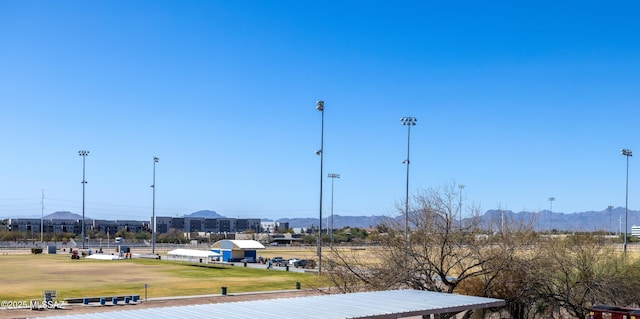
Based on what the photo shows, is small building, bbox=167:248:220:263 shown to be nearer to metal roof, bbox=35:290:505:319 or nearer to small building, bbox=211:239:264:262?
small building, bbox=211:239:264:262

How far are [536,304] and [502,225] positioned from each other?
4018 millimetres

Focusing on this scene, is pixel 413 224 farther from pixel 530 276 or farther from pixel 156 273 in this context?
pixel 156 273

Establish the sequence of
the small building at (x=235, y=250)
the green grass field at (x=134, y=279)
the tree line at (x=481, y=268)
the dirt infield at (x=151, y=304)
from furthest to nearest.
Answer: the small building at (x=235, y=250) → the green grass field at (x=134, y=279) → the dirt infield at (x=151, y=304) → the tree line at (x=481, y=268)

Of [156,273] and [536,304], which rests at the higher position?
[536,304]

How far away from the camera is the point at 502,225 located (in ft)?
104

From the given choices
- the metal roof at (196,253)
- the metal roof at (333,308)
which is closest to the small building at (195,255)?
the metal roof at (196,253)

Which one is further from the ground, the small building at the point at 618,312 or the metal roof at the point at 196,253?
the small building at the point at 618,312

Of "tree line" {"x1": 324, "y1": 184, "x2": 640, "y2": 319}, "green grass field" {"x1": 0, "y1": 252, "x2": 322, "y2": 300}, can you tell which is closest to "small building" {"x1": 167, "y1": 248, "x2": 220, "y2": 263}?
A: "green grass field" {"x1": 0, "y1": 252, "x2": 322, "y2": 300}

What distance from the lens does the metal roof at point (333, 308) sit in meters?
17.4

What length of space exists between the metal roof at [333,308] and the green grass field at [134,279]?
59.6 ft

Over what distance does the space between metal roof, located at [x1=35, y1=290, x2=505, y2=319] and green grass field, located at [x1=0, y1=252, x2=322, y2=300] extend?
18.2 m

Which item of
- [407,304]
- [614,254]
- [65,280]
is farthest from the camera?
[65,280]

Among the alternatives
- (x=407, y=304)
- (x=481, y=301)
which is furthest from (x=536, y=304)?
(x=407, y=304)

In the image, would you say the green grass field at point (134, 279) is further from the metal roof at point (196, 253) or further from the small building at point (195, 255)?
the small building at point (195, 255)
